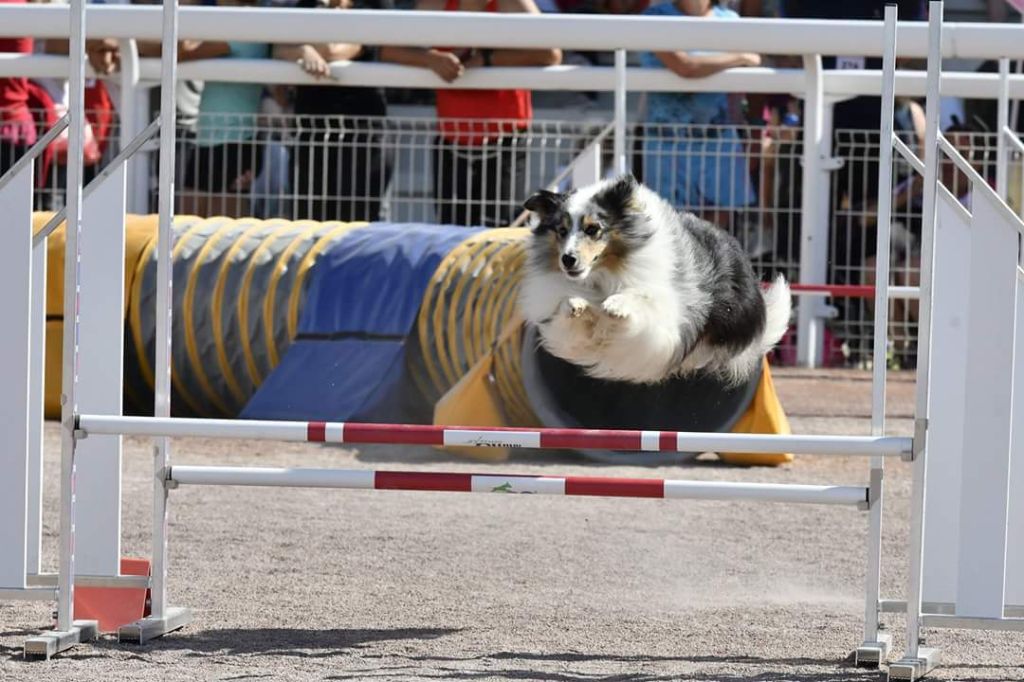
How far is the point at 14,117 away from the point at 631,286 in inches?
206

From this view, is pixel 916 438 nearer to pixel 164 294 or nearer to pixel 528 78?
pixel 164 294

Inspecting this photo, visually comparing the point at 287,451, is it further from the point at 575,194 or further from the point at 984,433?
the point at 984,433

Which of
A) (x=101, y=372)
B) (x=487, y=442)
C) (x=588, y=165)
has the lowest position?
(x=487, y=442)

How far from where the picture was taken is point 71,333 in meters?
4.51

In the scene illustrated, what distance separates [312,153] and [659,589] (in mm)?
5415

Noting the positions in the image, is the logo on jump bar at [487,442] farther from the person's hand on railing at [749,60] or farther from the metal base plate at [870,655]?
the person's hand on railing at [749,60]

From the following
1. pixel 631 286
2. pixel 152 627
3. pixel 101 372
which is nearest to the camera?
pixel 152 627

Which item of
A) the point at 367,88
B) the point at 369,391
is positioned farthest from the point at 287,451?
the point at 367,88

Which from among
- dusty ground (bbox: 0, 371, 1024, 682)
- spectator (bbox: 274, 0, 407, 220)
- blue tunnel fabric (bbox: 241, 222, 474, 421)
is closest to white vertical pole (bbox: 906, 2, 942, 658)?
dusty ground (bbox: 0, 371, 1024, 682)

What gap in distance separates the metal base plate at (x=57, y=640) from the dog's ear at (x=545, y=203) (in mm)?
2665

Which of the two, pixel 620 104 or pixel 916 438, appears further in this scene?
pixel 620 104

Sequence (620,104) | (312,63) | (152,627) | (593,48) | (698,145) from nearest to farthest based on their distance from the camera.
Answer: (152,627), (593,48), (620,104), (312,63), (698,145)

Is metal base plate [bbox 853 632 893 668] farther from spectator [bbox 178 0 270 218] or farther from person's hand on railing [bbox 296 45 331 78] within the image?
spectator [bbox 178 0 270 218]

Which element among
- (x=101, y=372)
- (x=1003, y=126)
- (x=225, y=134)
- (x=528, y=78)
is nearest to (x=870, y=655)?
(x=101, y=372)
